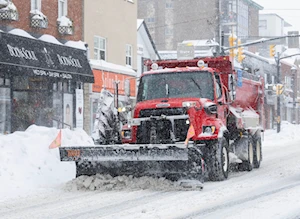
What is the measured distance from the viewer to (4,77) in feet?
72.5

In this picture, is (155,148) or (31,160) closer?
(155,148)

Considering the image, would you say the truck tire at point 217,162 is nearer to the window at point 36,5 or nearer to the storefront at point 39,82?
Result: the storefront at point 39,82

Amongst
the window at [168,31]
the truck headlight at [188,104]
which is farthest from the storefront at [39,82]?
the window at [168,31]

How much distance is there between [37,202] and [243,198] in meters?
3.43

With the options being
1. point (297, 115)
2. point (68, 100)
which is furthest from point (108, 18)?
point (297, 115)

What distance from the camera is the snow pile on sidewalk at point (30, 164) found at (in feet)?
41.1

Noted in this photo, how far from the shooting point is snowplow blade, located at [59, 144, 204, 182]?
11547mm

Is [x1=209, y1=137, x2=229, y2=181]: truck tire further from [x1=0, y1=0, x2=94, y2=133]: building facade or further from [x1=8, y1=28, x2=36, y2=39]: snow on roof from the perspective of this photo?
[x1=8, y1=28, x2=36, y2=39]: snow on roof

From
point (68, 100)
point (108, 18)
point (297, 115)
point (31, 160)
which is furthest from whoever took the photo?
point (297, 115)

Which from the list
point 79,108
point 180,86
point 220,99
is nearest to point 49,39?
point 79,108

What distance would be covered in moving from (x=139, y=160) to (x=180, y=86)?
2.52m

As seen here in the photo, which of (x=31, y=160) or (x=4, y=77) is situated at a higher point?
(x=4, y=77)

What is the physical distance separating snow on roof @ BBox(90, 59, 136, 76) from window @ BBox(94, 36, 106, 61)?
1.17 feet

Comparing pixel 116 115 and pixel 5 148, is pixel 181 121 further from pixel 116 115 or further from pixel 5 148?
pixel 5 148
